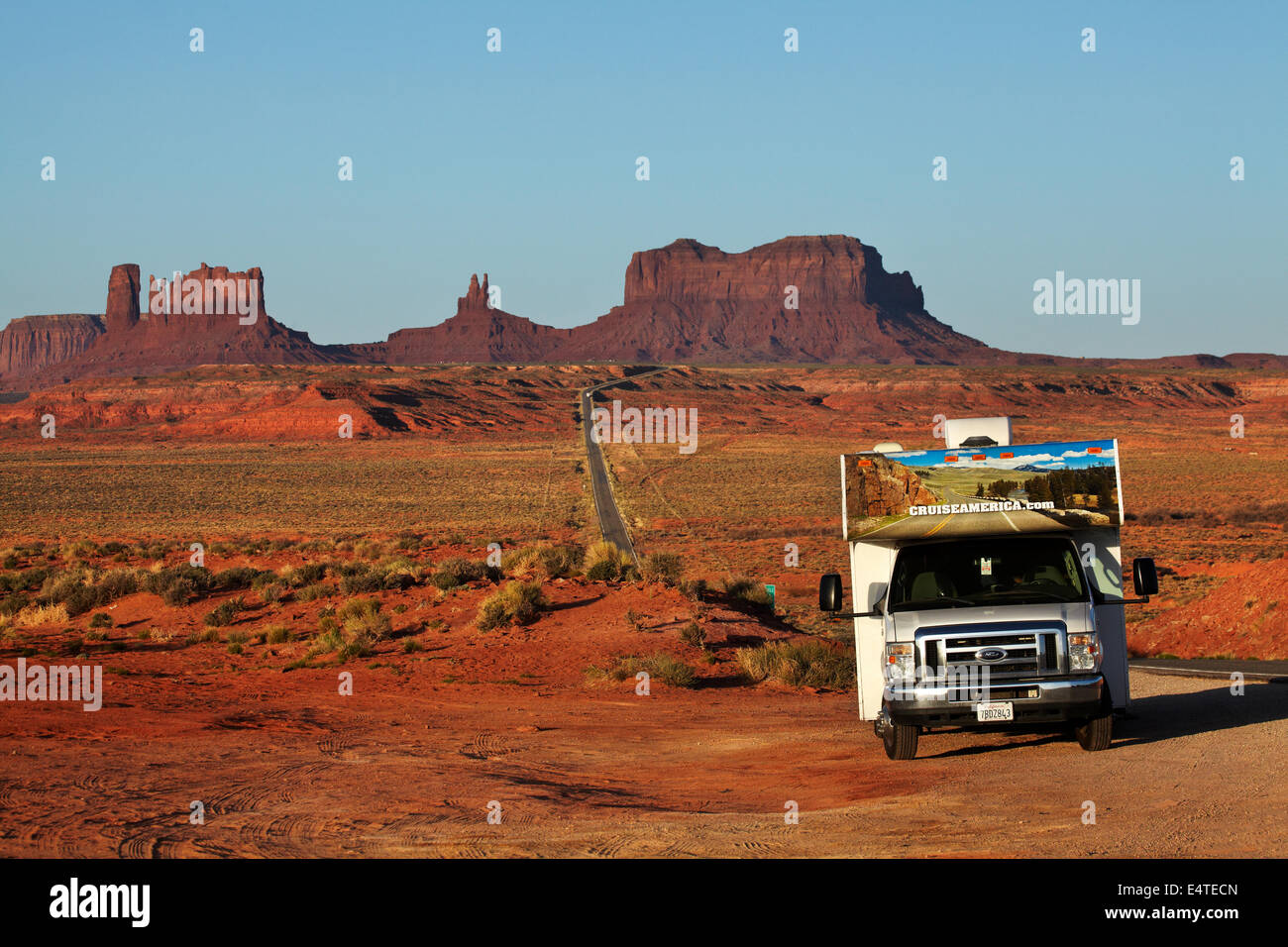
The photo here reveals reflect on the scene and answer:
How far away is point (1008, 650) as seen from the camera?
9.74 m

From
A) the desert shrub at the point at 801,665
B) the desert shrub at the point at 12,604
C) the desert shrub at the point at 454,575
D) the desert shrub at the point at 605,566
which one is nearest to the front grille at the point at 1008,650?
the desert shrub at the point at 801,665

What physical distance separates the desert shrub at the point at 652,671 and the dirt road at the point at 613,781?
137cm

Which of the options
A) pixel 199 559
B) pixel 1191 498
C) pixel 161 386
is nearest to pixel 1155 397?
pixel 1191 498

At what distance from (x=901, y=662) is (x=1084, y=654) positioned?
Result: 4.94 feet

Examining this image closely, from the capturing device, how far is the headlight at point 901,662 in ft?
32.6

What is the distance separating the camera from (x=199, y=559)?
33188 millimetres

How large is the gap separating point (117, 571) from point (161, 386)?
120881 mm

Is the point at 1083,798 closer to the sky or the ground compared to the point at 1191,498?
closer to the ground

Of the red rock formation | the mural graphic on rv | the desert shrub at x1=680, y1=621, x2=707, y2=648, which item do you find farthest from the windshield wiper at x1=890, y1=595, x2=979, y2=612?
the desert shrub at x1=680, y1=621, x2=707, y2=648

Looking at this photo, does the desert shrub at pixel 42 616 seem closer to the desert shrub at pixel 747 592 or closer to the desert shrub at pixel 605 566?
the desert shrub at pixel 605 566

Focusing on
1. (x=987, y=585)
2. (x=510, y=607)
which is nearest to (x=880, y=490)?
(x=987, y=585)

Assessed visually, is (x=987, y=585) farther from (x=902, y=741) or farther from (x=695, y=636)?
(x=695, y=636)

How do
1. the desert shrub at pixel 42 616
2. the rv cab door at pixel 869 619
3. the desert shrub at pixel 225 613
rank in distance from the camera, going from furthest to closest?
the desert shrub at pixel 42 616, the desert shrub at pixel 225 613, the rv cab door at pixel 869 619
